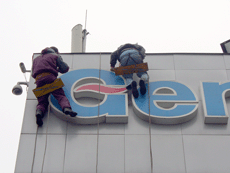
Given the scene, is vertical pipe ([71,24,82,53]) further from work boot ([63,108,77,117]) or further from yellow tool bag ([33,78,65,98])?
work boot ([63,108,77,117])

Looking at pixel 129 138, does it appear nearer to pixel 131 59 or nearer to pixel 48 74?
pixel 131 59

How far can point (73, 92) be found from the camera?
887cm

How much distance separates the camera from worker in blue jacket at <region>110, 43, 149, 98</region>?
8656 mm

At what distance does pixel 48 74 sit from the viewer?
874 centimetres

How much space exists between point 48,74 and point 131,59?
230 centimetres

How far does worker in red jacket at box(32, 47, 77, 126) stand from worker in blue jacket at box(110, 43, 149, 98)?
1497 millimetres

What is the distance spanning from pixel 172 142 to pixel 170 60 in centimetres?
275

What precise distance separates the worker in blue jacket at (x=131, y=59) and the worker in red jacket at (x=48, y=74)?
1.50 m

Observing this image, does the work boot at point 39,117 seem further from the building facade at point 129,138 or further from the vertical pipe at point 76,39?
the vertical pipe at point 76,39

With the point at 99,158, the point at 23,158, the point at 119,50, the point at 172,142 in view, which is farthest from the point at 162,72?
the point at 23,158

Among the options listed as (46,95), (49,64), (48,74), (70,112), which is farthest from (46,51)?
(70,112)

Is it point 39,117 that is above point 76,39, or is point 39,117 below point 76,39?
below

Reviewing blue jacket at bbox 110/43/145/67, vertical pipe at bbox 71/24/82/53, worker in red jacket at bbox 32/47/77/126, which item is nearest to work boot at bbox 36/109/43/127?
worker in red jacket at bbox 32/47/77/126

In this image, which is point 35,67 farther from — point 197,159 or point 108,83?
point 197,159
